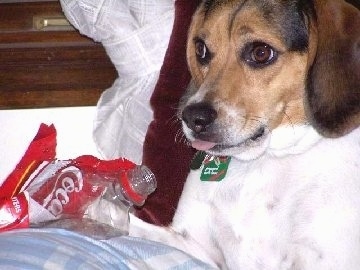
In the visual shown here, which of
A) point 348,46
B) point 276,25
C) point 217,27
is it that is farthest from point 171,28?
point 348,46

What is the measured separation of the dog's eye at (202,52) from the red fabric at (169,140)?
165 millimetres

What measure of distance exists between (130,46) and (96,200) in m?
0.47

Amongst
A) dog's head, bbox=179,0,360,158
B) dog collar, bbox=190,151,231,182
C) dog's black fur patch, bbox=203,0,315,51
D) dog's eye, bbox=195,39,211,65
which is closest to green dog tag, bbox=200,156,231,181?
dog collar, bbox=190,151,231,182

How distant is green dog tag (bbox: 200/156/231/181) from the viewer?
1.89 metres

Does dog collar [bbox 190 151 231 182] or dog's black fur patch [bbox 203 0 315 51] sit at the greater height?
dog's black fur patch [bbox 203 0 315 51]

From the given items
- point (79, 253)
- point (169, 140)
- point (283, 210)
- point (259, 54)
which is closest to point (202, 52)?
point (259, 54)

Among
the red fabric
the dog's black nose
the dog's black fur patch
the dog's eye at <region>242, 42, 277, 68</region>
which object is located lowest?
the red fabric

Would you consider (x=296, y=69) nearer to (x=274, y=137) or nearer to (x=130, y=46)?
(x=274, y=137)

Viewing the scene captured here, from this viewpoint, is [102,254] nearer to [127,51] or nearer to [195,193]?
[195,193]

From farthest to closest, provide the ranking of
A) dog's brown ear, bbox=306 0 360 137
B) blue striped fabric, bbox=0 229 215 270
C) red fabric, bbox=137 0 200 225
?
red fabric, bbox=137 0 200 225, dog's brown ear, bbox=306 0 360 137, blue striped fabric, bbox=0 229 215 270

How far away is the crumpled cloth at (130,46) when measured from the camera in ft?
6.91

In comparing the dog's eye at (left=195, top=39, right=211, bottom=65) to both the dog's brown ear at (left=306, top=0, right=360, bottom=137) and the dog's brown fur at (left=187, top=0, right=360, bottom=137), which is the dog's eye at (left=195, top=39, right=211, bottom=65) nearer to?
the dog's brown fur at (left=187, top=0, right=360, bottom=137)

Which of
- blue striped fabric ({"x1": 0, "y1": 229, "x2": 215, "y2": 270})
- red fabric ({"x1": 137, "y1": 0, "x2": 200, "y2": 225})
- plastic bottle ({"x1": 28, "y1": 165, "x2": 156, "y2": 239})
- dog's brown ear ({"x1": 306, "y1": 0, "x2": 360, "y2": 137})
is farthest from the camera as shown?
red fabric ({"x1": 137, "y1": 0, "x2": 200, "y2": 225})

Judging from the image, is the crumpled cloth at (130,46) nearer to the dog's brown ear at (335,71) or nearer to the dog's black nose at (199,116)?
the dog's black nose at (199,116)
